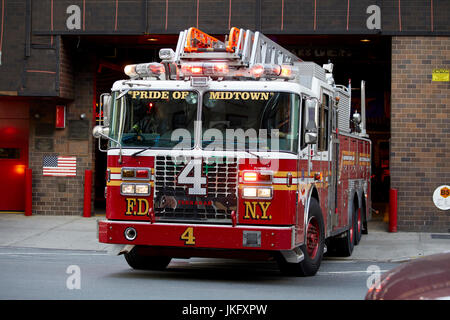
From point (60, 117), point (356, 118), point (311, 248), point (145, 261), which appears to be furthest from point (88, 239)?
point (311, 248)

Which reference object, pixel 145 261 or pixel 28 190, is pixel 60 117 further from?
pixel 145 261

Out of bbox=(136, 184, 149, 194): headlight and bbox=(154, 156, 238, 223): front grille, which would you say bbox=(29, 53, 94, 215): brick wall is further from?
bbox=(154, 156, 238, 223): front grille

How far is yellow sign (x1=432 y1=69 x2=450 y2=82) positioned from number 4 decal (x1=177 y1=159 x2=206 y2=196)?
365 inches

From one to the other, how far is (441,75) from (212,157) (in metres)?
9.28

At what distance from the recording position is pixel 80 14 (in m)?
18.7

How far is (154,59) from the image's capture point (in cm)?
2095

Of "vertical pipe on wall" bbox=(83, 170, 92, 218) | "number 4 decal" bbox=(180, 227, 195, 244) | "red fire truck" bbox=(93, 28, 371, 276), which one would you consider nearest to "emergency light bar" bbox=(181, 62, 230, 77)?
"red fire truck" bbox=(93, 28, 371, 276)

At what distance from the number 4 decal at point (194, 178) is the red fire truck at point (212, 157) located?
0.04 feet

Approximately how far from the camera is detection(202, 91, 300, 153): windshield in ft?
33.6

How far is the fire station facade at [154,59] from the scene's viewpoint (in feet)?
58.4

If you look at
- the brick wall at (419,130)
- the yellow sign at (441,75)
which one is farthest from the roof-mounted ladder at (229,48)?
the yellow sign at (441,75)

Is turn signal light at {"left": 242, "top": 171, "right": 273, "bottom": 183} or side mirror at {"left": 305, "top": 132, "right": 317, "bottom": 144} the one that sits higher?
side mirror at {"left": 305, "top": 132, "right": 317, "bottom": 144}
